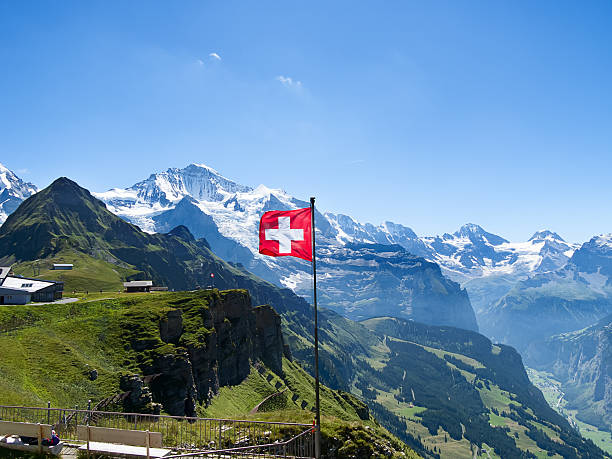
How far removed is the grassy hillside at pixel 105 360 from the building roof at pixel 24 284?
22.1 m

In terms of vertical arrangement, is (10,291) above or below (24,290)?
below

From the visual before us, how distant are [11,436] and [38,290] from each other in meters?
95.8

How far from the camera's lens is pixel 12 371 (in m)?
58.5

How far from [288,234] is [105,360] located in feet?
200

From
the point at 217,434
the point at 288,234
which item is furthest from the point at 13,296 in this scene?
the point at 288,234

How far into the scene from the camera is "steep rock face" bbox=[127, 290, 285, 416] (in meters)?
83.1

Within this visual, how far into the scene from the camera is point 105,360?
76438mm

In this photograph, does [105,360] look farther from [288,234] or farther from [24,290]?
[288,234]

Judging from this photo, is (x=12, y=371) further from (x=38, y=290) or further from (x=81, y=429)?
(x=38, y=290)

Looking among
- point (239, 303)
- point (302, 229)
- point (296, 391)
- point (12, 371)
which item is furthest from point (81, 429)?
point (296, 391)

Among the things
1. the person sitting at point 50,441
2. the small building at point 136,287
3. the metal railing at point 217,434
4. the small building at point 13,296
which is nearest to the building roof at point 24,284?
the small building at point 13,296

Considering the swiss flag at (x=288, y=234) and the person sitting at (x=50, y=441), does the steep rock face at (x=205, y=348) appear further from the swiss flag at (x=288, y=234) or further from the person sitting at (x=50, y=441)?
the swiss flag at (x=288, y=234)

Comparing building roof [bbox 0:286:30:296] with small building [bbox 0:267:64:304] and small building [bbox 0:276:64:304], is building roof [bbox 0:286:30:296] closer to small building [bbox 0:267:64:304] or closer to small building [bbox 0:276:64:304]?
small building [bbox 0:267:64:304]

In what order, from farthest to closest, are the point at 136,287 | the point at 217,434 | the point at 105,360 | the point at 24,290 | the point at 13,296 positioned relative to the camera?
the point at 136,287 → the point at 24,290 → the point at 13,296 → the point at 105,360 → the point at 217,434
